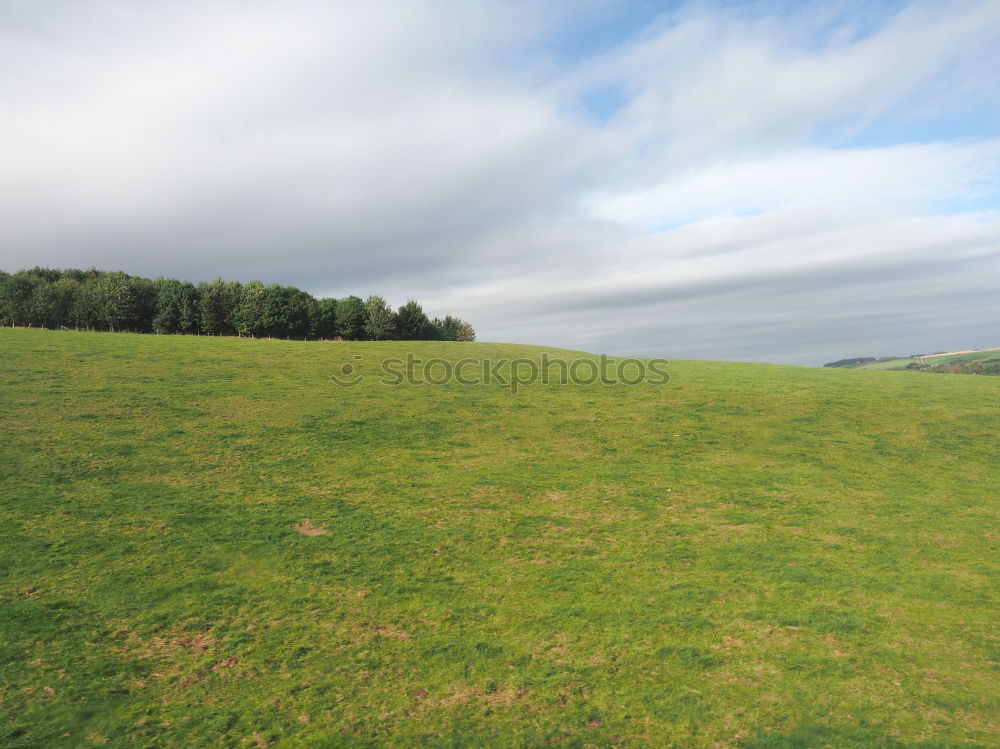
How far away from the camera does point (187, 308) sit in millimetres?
65375

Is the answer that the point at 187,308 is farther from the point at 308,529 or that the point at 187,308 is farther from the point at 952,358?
→ the point at 952,358

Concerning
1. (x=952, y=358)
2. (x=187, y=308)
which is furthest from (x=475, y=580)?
(x=952, y=358)

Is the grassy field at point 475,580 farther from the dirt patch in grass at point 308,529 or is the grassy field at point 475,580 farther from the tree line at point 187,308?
the tree line at point 187,308

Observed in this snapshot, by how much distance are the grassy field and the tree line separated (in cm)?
4942

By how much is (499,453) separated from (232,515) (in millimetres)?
8171

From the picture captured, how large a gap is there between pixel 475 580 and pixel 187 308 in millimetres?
68446

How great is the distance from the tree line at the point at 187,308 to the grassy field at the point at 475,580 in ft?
162

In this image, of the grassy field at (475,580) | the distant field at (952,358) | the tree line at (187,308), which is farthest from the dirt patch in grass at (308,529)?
the distant field at (952,358)

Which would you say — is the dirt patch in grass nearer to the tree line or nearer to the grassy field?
the grassy field

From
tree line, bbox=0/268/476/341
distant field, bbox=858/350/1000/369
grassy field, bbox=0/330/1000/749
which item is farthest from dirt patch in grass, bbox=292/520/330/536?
distant field, bbox=858/350/1000/369

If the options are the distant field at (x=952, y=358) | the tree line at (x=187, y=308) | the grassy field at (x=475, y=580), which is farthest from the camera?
the distant field at (x=952, y=358)

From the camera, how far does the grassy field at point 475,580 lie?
6.48 m

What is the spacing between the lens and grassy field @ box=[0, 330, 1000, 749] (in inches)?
255

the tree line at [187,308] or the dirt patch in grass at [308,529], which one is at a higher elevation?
the tree line at [187,308]
